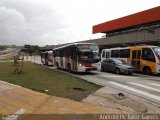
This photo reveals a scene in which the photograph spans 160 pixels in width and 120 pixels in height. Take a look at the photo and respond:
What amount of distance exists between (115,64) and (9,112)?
18.5 metres

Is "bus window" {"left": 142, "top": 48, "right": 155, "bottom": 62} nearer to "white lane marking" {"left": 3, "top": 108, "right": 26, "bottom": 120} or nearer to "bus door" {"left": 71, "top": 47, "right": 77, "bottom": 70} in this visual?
"bus door" {"left": 71, "top": 47, "right": 77, "bottom": 70}

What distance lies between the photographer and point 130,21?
54281 millimetres

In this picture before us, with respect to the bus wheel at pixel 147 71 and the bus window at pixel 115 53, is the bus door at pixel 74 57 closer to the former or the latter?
the bus wheel at pixel 147 71

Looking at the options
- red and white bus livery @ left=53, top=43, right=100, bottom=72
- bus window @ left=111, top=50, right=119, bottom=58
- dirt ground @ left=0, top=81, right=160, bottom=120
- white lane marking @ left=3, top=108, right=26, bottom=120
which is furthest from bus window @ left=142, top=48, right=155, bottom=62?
white lane marking @ left=3, top=108, right=26, bottom=120

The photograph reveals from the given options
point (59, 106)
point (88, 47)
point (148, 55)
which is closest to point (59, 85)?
point (59, 106)

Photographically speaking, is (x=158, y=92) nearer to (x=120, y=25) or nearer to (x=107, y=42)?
(x=107, y=42)

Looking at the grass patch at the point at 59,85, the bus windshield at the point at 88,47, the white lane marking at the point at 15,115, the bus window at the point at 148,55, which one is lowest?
the white lane marking at the point at 15,115

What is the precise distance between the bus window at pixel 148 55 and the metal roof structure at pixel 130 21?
2201 cm

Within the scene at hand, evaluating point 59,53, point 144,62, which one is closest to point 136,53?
point 144,62

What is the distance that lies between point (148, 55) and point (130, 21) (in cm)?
3037

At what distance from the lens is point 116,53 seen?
3100 centimetres

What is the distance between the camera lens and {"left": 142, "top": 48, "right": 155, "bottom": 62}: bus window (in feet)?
80.5

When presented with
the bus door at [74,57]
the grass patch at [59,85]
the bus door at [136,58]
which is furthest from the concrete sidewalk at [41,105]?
the bus door at [136,58]

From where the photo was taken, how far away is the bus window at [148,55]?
2455 cm
